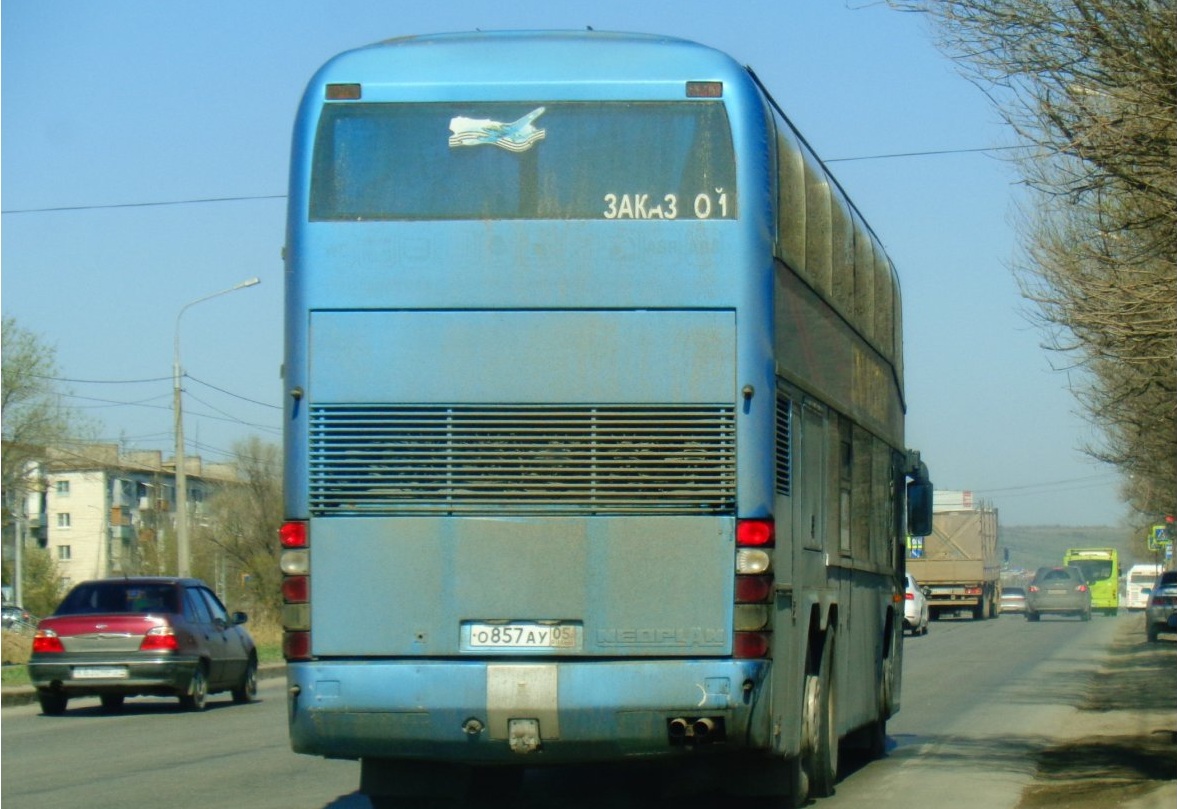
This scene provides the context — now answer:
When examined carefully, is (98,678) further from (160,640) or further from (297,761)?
(297,761)

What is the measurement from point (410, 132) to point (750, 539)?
2666 mm

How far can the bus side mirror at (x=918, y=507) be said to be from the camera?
17281 mm

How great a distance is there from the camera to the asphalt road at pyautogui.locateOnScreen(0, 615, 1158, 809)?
1212 centimetres

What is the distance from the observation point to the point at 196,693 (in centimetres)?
2172

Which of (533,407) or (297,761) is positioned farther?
(297,761)

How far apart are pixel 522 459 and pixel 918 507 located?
867cm

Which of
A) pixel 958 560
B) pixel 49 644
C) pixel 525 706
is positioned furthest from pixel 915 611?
pixel 525 706

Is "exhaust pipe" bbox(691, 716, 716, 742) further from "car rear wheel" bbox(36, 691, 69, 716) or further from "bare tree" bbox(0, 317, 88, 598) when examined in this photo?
"bare tree" bbox(0, 317, 88, 598)

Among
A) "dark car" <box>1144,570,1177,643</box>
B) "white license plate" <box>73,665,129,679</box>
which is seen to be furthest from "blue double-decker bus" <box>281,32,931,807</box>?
"dark car" <box>1144,570,1177,643</box>

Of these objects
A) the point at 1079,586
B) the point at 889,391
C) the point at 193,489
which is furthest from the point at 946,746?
the point at 193,489

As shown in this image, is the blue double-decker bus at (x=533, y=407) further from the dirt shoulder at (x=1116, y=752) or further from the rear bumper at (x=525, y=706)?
the dirt shoulder at (x=1116, y=752)

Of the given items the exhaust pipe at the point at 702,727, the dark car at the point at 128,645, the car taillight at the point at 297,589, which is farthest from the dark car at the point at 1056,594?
the car taillight at the point at 297,589

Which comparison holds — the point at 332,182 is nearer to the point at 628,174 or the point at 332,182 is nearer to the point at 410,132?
the point at 410,132

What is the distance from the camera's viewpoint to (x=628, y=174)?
9422mm
